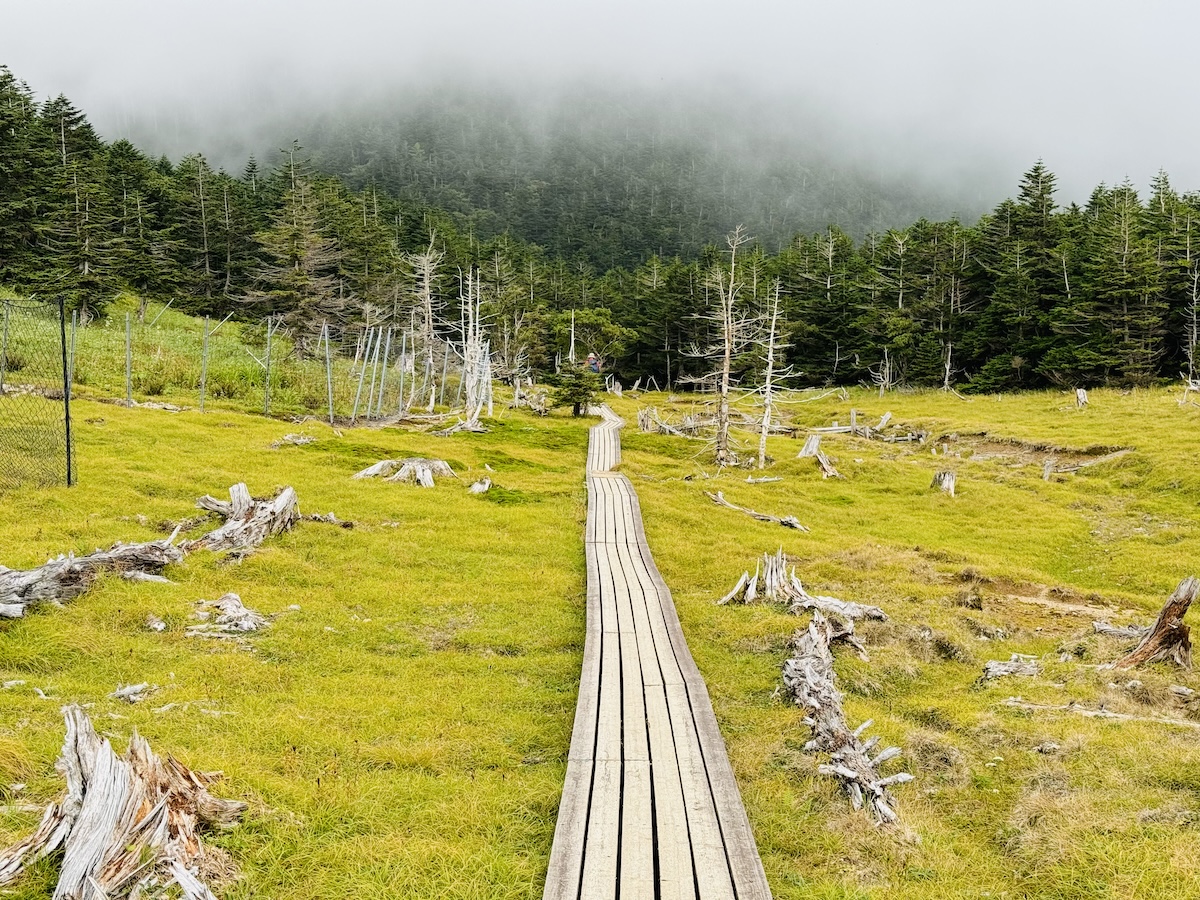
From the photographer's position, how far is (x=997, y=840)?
24.4ft

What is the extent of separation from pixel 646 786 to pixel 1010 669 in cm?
785

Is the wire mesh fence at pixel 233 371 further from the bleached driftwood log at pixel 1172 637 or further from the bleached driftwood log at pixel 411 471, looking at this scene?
the bleached driftwood log at pixel 1172 637

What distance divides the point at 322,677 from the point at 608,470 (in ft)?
78.0

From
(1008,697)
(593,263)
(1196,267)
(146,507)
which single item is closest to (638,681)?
(1008,697)

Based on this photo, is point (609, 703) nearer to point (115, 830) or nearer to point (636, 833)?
point (636, 833)

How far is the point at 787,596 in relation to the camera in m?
15.6

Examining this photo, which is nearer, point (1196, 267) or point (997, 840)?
point (997, 840)

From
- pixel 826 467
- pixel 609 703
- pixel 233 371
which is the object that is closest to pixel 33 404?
pixel 233 371

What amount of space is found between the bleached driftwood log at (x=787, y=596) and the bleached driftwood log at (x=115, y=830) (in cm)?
1168

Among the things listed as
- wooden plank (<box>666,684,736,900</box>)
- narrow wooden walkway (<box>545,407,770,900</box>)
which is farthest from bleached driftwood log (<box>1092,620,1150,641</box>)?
wooden plank (<box>666,684,736,900</box>)

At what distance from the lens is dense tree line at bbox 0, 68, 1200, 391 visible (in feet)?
172

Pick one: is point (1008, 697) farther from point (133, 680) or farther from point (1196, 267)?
point (1196, 267)

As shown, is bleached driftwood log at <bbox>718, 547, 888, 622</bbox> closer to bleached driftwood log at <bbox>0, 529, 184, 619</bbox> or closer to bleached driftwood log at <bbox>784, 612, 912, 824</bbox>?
bleached driftwood log at <bbox>784, 612, 912, 824</bbox>

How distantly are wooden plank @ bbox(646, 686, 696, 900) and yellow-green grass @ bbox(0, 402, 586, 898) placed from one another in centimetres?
114
